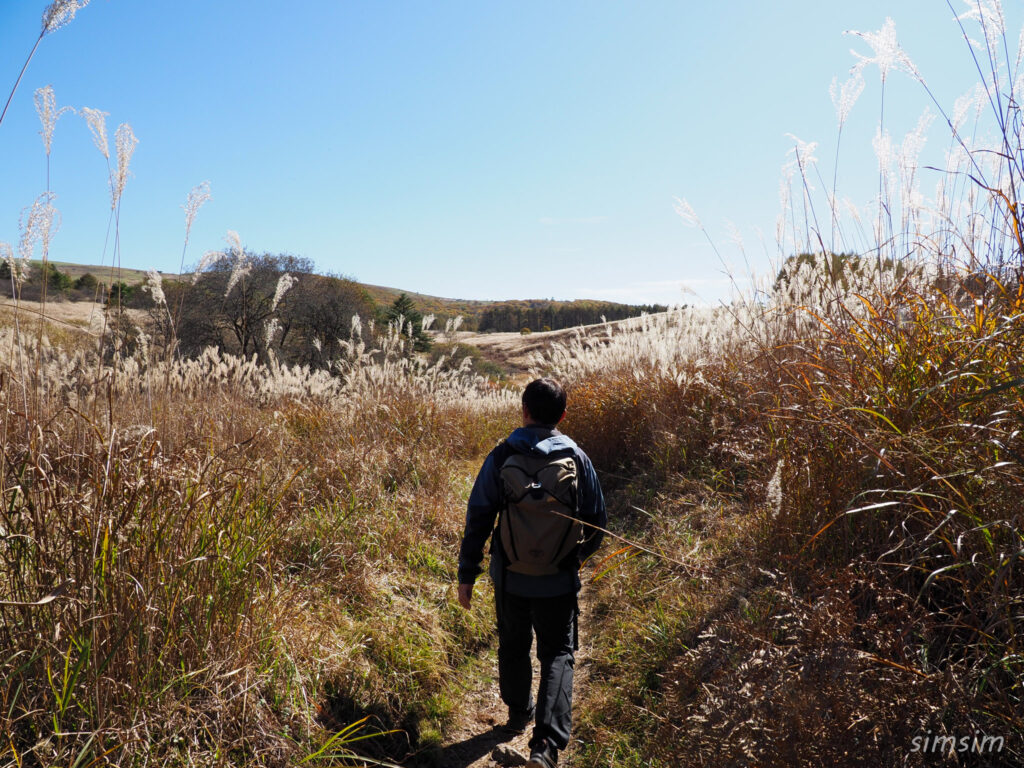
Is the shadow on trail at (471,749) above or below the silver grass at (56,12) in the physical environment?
below

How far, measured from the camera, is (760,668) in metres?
2.16

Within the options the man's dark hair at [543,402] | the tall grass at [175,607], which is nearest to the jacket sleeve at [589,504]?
the man's dark hair at [543,402]

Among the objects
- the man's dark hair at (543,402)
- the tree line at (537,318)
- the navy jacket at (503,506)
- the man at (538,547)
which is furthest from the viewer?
the tree line at (537,318)

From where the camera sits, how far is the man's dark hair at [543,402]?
9.80 feet

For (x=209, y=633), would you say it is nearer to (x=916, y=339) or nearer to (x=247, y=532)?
(x=247, y=532)

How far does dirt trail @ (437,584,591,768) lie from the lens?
285cm

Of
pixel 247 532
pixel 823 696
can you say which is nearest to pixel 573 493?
pixel 823 696

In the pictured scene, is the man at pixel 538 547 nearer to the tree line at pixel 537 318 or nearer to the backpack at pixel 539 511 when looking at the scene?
the backpack at pixel 539 511

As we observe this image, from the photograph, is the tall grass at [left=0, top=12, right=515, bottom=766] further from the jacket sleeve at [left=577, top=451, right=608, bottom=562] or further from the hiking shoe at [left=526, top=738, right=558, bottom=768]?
the jacket sleeve at [left=577, top=451, right=608, bottom=562]

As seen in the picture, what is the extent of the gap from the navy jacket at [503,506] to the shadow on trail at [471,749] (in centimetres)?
80

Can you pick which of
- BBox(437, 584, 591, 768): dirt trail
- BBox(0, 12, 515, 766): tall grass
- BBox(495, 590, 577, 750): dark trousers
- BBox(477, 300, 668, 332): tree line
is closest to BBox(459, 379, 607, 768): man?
BBox(495, 590, 577, 750): dark trousers

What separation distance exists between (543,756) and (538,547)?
33.2 inches

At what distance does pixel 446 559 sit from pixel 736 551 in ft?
6.90

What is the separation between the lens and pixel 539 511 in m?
2.78
